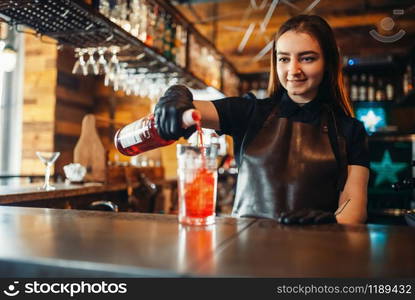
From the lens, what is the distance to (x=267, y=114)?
1.42 meters

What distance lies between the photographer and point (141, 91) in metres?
4.02

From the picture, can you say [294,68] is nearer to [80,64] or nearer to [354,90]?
[80,64]

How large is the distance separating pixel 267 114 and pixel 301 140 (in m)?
0.16

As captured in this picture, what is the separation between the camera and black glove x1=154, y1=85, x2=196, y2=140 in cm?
97

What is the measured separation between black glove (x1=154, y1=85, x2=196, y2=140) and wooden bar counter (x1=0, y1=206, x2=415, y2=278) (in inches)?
8.8

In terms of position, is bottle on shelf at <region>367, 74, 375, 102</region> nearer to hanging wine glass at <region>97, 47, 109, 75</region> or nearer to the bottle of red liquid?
hanging wine glass at <region>97, 47, 109, 75</region>

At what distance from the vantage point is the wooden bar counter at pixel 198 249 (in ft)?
1.68

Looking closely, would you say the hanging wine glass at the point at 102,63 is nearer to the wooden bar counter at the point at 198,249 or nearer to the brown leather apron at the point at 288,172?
the brown leather apron at the point at 288,172

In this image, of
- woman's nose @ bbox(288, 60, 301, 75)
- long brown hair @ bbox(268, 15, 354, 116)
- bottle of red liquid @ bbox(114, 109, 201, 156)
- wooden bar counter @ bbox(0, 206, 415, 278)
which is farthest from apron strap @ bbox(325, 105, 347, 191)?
bottle of red liquid @ bbox(114, 109, 201, 156)

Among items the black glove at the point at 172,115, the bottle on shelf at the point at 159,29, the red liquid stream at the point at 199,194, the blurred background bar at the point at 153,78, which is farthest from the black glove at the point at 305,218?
the bottle on shelf at the point at 159,29

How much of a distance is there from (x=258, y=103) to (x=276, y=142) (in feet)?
0.59

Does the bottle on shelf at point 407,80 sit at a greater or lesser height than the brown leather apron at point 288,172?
greater

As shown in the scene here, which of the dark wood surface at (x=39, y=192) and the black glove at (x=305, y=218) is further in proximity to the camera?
the dark wood surface at (x=39, y=192)

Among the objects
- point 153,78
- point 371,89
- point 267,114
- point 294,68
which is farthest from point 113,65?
point 371,89
